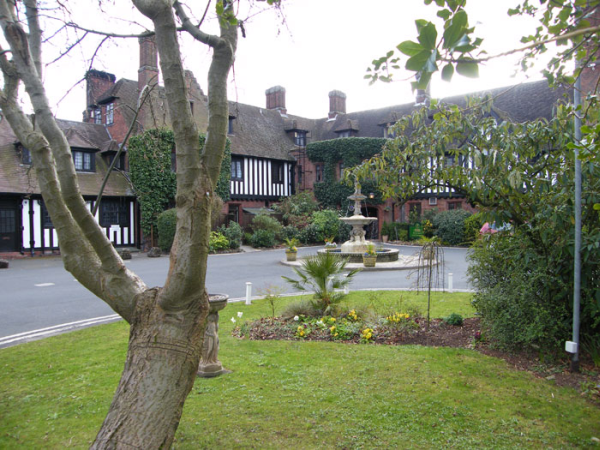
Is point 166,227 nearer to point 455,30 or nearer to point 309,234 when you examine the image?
point 309,234

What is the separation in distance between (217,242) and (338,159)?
12272 mm

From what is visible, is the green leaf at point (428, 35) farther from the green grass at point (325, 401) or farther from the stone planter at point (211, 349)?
the stone planter at point (211, 349)

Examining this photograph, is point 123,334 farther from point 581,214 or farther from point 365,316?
point 581,214

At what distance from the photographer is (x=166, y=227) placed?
850 inches

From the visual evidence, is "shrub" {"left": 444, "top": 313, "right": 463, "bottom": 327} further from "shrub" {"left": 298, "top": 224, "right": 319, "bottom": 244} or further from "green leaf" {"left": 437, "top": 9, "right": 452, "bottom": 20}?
"shrub" {"left": 298, "top": 224, "right": 319, "bottom": 244}

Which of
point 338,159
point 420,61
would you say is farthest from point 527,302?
point 338,159

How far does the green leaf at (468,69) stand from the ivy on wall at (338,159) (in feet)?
90.8

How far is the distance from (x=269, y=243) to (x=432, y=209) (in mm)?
10297

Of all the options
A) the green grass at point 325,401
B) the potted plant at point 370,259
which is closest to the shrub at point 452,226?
the potted plant at point 370,259

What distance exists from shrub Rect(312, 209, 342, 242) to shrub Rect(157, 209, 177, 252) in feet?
29.0

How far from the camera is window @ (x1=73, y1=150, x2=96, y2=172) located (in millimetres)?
22453

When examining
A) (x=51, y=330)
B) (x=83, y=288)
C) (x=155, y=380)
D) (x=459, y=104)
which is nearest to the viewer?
(x=155, y=380)

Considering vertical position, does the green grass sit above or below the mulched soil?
below

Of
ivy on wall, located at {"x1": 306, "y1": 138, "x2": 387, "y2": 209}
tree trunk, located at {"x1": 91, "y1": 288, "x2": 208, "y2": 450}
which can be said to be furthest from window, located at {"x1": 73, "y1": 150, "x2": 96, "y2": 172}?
tree trunk, located at {"x1": 91, "y1": 288, "x2": 208, "y2": 450}
